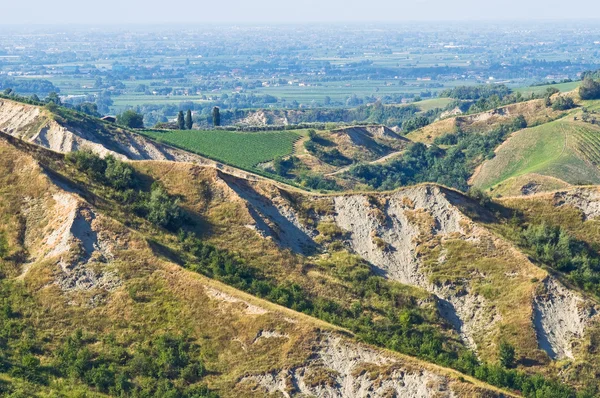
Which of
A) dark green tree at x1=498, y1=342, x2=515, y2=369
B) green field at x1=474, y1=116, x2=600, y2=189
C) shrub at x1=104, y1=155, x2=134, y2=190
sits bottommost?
green field at x1=474, y1=116, x2=600, y2=189

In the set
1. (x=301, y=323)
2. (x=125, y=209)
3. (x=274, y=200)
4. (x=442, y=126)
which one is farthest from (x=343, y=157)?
(x=301, y=323)

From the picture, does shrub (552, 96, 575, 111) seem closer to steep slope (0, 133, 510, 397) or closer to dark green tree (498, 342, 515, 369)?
dark green tree (498, 342, 515, 369)

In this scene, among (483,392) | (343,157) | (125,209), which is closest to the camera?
(483,392)

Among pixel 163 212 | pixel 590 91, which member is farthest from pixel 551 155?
pixel 163 212

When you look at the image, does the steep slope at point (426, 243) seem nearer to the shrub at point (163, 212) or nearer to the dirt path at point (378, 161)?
the shrub at point (163, 212)

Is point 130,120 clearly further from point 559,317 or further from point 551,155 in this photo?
point 559,317

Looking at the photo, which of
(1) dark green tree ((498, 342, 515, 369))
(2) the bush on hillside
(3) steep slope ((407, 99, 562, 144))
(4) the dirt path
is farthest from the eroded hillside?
(2) the bush on hillside

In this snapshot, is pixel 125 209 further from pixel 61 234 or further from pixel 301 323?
pixel 301 323
